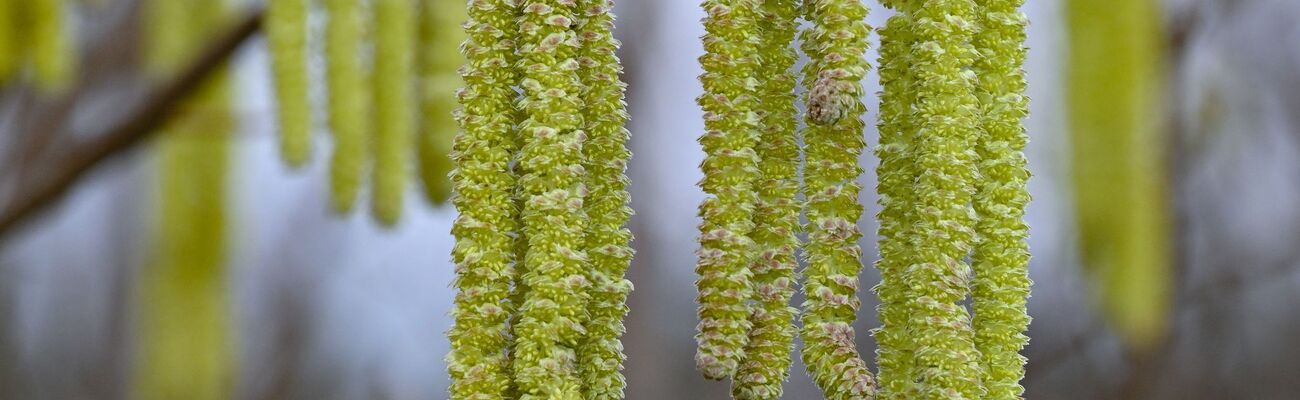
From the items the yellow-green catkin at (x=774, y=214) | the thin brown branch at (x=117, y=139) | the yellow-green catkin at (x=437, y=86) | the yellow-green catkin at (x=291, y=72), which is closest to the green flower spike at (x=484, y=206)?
the yellow-green catkin at (x=774, y=214)

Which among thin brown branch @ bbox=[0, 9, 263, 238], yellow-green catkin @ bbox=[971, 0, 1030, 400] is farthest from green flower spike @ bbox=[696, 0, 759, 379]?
thin brown branch @ bbox=[0, 9, 263, 238]

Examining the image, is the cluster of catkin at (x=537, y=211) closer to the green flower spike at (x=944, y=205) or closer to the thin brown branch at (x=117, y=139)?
the green flower spike at (x=944, y=205)

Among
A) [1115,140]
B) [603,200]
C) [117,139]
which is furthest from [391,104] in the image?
[117,139]

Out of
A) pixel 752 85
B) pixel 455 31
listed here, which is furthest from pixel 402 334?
pixel 752 85

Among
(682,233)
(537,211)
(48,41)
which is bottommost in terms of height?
(537,211)

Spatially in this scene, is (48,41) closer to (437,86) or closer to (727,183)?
(437,86)

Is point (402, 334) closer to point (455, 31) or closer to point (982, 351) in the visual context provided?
point (455, 31)

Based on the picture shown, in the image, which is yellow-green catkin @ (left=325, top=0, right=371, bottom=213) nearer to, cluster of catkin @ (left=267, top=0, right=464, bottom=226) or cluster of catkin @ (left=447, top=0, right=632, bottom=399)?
cluster of catkin @ (left=267, top=0, right=464, bottom=226)

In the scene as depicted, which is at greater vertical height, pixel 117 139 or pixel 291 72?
pixel 117 139
